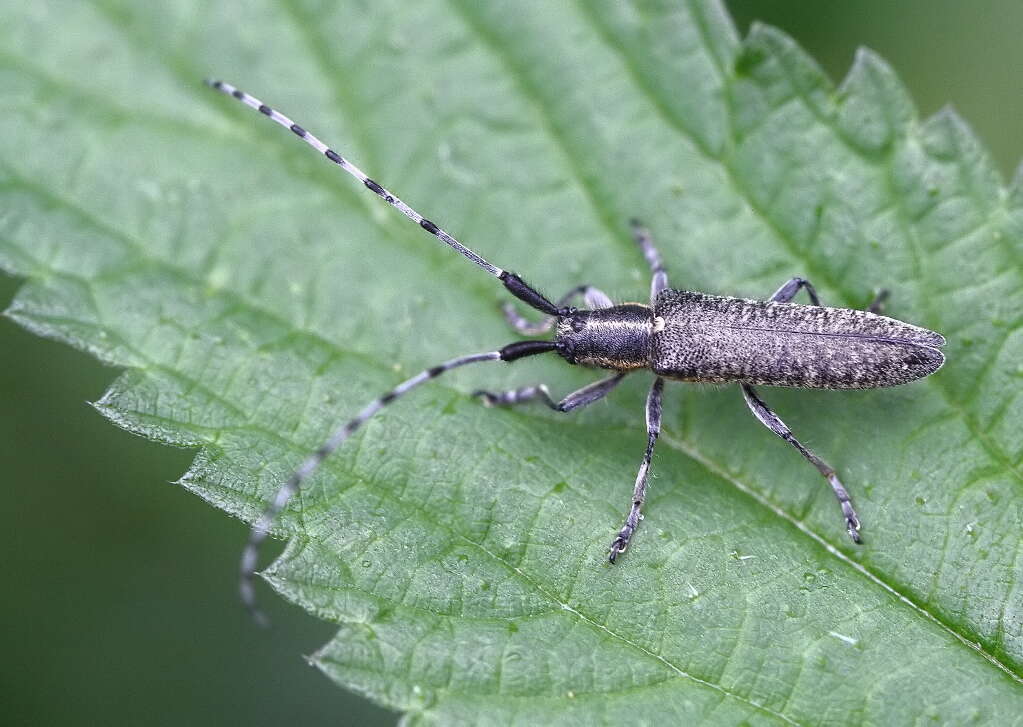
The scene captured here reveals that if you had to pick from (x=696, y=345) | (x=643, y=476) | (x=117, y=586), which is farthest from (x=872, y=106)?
(x=117, y=586)

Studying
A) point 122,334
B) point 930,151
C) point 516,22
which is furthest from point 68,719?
point 930,151

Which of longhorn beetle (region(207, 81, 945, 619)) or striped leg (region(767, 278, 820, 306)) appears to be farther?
striped leg (region(767, 278, 820, 306))

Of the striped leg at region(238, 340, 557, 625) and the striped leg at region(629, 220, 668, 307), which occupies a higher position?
the striped leg at region(629, 220, 668, 307)

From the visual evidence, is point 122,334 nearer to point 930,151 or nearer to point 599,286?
point 599,286

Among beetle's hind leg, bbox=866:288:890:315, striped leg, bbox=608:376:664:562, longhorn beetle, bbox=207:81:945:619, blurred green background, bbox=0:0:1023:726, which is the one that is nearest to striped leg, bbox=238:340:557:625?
longhorn beetle, bbox=207:81:945:619

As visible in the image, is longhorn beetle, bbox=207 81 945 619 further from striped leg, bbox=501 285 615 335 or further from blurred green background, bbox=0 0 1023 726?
blurred green background, bbox=0 0 1023 726

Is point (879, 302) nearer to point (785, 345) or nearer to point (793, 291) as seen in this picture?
point (793, 291)

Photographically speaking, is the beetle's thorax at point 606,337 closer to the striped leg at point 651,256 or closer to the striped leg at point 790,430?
the striped leg at point 651,256
